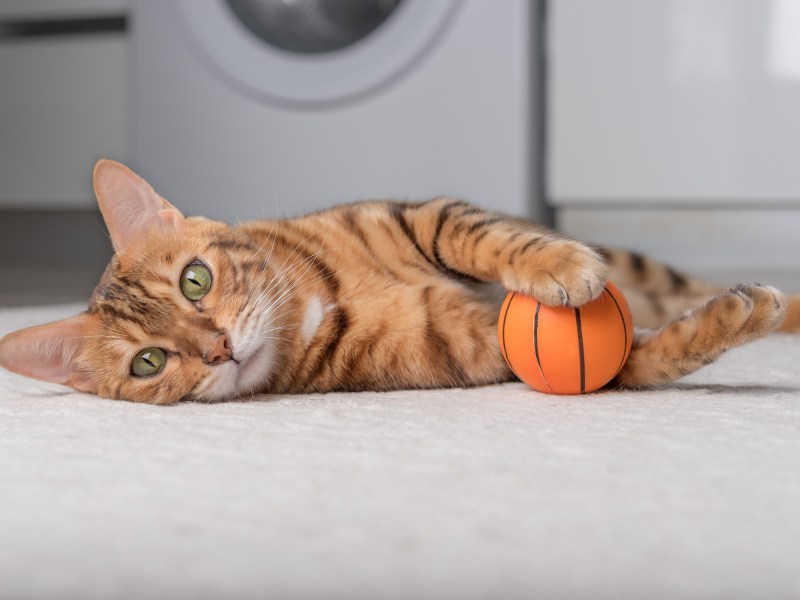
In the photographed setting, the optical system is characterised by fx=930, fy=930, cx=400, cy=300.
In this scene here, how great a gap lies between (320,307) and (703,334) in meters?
A: 0.52

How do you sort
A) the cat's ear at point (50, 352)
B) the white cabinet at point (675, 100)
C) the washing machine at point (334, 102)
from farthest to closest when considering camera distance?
1. the washing machine at point (334, 102)
2. the white cabinet at point (675, 100)
3. the cat's ear at point (50, 352)

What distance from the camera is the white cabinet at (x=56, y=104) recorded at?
349cm

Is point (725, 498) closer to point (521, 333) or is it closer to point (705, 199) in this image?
point (521, 333)

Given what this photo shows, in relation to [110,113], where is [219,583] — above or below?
below

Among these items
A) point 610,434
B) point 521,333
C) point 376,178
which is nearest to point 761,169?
point 376,178

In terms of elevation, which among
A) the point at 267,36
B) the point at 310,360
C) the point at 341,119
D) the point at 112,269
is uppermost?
the point at 267,36

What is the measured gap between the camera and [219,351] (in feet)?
3.76

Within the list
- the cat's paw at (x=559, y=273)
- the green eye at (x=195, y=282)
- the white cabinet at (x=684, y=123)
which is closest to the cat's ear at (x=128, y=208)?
the green eye at (x=195, y=282)

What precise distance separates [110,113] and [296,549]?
3246 mm

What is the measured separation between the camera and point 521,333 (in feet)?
3.82

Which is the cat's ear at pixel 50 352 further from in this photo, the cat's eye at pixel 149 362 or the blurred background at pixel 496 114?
the blurred background at pixel 496 114

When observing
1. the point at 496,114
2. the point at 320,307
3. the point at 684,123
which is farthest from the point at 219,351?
the point at 684,123

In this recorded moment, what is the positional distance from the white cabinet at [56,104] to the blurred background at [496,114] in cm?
45

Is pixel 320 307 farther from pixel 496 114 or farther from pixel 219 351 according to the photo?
pixel 496 114
